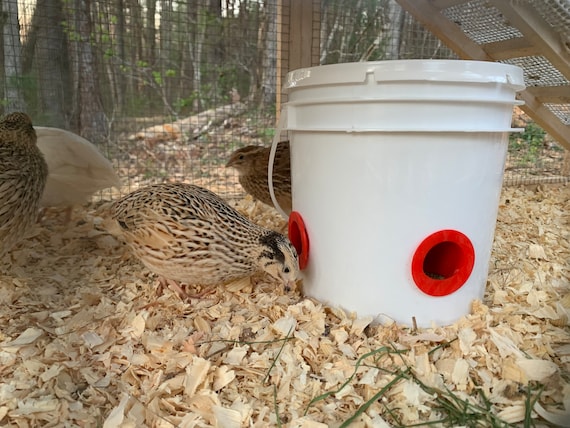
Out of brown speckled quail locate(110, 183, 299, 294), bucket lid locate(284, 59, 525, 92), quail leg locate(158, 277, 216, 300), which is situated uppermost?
bucket lid locate(284, 59, 525, 92)

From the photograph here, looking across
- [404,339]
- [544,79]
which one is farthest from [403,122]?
[544,79]

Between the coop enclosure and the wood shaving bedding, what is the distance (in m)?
1.72

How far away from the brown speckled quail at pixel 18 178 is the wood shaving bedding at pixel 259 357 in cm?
35

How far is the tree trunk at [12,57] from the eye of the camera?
323 centimetres

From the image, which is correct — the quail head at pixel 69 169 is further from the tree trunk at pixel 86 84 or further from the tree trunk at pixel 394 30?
the tree trunk at pixel 394 30

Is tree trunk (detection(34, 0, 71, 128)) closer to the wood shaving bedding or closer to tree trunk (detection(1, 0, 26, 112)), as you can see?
tree trunk (detection(1, 0, 26, 112))

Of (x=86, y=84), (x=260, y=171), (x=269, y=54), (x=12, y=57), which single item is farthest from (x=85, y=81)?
(x=260, y=171)

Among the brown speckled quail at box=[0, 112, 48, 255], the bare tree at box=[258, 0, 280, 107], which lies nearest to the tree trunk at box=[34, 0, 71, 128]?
the brown speckled quail at box=[0, 112, 48, 255]

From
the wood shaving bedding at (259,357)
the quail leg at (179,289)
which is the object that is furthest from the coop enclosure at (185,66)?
the quail leg at (179,289)

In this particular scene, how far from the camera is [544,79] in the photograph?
338cm

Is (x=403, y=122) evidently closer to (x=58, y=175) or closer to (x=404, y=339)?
(x=404, y=339)

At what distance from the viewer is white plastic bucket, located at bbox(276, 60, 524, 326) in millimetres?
1733

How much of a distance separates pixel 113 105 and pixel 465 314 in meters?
4.17

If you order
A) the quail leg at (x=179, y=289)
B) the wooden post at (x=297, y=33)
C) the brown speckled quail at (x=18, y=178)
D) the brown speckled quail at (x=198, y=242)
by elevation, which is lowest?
the quail leg at (x=179, y=289)
